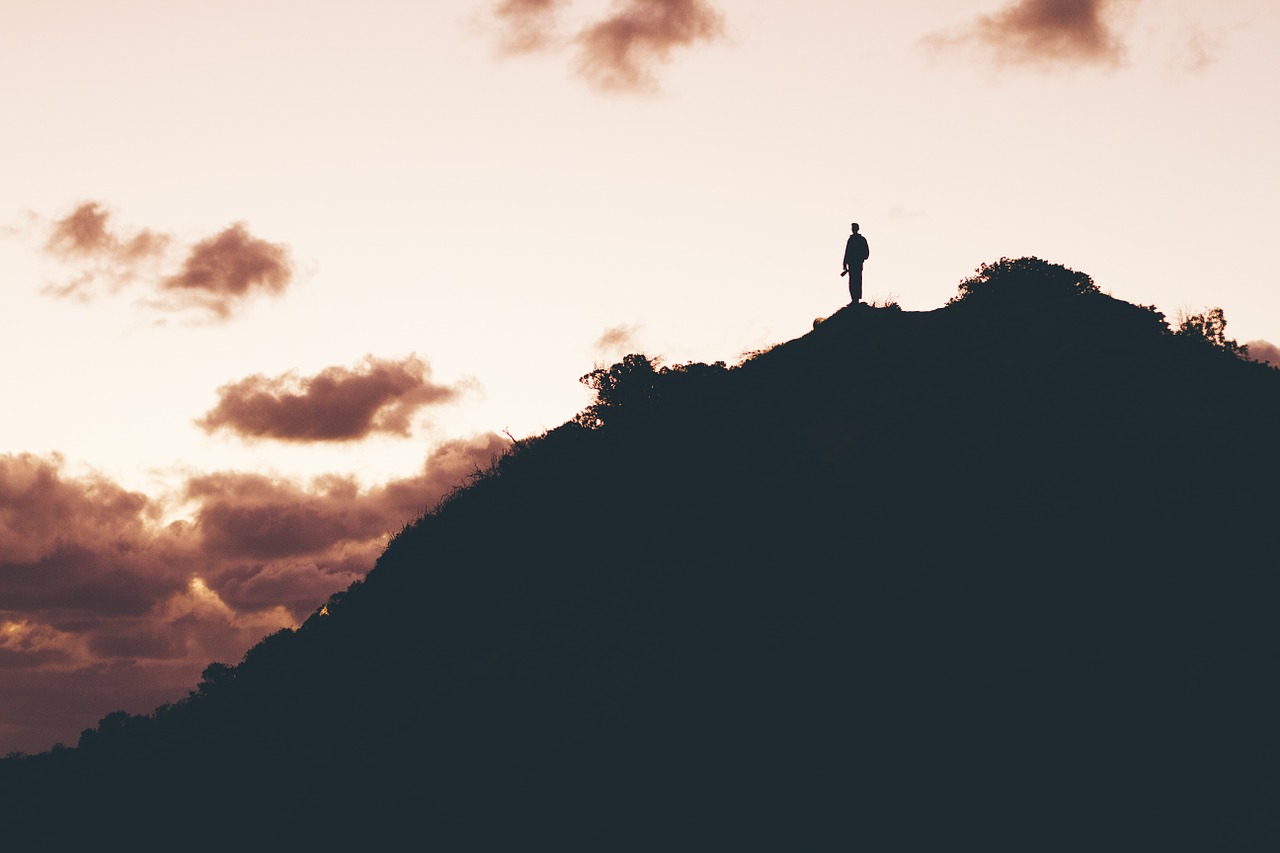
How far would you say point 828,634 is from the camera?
22469 mm

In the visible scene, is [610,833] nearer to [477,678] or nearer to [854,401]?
[477,678]

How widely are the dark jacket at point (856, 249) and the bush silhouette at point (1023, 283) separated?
6.27m

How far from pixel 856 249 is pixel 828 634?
16.8 meters

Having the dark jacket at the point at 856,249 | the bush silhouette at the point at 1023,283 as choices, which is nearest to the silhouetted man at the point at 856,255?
the dark jacket at the point at 856,249

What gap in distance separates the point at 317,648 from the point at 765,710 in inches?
873

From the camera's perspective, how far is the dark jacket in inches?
1384

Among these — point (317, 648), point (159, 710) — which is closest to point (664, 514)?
point (317, 648)

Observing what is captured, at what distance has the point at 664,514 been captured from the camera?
101 ft

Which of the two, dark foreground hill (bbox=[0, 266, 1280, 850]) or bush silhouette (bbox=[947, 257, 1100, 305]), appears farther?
bush silhouette (bbox=[947, 257, 1100, 305])

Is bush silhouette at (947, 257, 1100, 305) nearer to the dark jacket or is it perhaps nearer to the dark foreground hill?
the dark foreground hill

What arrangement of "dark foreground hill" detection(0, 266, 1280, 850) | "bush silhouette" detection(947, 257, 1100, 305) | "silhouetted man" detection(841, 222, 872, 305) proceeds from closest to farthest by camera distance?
"dark foreground hill" detection(0, 266, 1280, 850) → "silhouetted man" detection(841, 222, 872, 305) → "bush silhouette" detection(947, 257, 1100, 305)

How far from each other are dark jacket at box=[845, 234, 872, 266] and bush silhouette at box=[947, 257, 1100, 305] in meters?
6.27

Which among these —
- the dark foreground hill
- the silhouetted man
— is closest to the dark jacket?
the silhouetted man

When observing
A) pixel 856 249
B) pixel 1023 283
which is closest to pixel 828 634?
pixel 856 249
